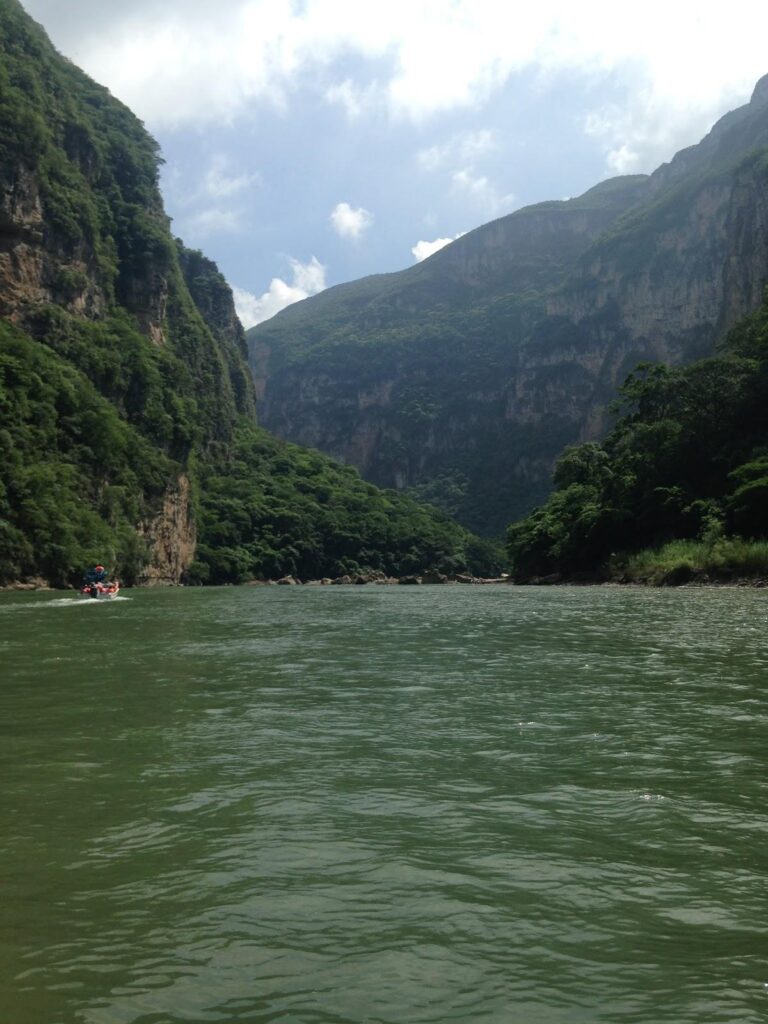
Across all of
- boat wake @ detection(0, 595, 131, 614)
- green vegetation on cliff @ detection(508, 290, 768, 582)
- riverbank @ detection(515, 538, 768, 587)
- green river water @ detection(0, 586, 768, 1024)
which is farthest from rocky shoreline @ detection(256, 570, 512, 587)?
green river water @ detection(0, 586, 768, 1024)

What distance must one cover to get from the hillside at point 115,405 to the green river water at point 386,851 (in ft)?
174

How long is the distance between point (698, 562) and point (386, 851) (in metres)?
48.2

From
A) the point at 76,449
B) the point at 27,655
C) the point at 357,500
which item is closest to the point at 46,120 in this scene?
the point at 76,449

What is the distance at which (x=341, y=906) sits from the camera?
18.7 ft

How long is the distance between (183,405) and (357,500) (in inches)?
2164

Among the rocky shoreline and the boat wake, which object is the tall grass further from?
the rocky shoreline

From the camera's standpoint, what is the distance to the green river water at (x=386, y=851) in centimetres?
463

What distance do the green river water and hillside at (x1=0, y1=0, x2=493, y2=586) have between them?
52899 millimetres

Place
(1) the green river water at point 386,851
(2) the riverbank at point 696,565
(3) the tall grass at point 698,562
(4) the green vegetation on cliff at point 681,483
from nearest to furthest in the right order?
1. (1) the green river water at point 386,851
2. (2) the riverbank at point 696,565
3. (3) the tall grass at point 698,562
4. (4) the green vegetation on cliff at point 681,483

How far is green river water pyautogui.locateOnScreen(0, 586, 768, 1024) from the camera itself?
4.63 meters

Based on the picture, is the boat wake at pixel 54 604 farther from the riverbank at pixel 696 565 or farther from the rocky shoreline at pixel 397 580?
the rocky shoreline at pixel 397 580

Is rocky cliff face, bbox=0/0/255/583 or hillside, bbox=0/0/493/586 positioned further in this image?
hillside, bbox=0/0/493/586

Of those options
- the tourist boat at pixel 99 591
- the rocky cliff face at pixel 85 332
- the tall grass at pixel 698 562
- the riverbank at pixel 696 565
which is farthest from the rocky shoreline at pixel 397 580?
the tourist boat at pixel 99 591

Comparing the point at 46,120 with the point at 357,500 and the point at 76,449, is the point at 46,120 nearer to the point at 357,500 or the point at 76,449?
the point at 76,449
